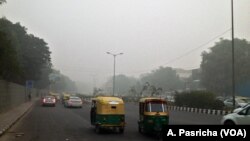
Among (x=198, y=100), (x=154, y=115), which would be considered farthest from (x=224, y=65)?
(x=154, y=115)

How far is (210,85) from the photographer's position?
7525 centimetres

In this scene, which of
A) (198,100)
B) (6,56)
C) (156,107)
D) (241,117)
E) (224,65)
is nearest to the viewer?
(241,117)

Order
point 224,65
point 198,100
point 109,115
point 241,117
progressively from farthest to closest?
point 224,65 < point 198,100 < point 109,115 < point 241,117

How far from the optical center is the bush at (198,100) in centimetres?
4499

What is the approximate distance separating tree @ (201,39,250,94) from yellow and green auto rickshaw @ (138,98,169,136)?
5517 cm

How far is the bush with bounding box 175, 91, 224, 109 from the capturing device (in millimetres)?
44991

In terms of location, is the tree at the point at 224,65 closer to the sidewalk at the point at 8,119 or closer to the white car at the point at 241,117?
the sidewalk at the point at 8,119

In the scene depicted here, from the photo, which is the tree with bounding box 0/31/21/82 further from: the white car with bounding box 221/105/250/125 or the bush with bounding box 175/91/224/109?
the white car with bounding box 221/105/250/125

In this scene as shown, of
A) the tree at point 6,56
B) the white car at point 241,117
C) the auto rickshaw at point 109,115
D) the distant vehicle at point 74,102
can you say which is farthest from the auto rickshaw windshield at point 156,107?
the distant vehicle at point 74,102

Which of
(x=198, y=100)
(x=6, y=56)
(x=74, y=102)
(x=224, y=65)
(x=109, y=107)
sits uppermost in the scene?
(x=224, y=65)

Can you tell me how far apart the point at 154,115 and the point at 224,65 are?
2229 inches

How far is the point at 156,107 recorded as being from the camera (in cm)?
1881

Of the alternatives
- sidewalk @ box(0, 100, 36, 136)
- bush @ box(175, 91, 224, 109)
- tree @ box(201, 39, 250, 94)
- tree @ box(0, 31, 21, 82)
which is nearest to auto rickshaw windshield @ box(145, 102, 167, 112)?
sidewalk @ box(0, 100, 36, 136)

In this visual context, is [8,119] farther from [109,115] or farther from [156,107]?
[156,107]
